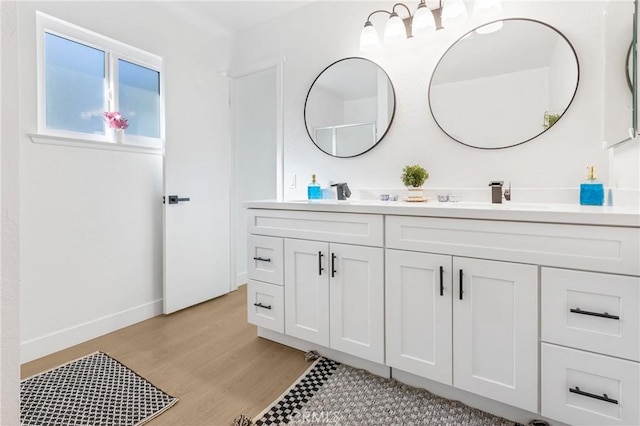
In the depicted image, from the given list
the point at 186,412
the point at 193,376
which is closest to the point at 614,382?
the point at 186,412

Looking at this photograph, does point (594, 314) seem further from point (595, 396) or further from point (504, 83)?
point (504, 83)

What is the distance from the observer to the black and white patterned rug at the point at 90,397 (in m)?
1.36

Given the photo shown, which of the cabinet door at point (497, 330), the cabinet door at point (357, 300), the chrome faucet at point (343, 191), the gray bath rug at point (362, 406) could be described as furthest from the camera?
the chrome faucet at point (343, 191)

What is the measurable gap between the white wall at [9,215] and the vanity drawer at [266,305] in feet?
4.62

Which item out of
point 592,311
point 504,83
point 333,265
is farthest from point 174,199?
point 592,311

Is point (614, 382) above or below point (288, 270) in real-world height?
below

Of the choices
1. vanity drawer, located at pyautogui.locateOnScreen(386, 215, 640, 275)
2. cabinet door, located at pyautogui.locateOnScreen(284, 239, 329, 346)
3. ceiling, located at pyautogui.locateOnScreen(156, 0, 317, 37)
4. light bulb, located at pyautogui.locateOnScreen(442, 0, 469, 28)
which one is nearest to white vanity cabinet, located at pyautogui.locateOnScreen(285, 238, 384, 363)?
cabinet door, located at pyautogui.locateOnScreen(284, 239, 329, 346)

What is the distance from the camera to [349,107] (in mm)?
2277

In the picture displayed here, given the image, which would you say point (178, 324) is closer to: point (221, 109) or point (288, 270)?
point (288, 270)

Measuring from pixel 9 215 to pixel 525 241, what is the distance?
4.94ft

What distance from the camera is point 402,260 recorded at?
149cm

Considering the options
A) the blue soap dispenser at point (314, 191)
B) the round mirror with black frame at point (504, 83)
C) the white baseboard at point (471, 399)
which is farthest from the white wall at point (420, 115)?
the white baseboard at point (471, 399)

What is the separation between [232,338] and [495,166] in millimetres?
1971

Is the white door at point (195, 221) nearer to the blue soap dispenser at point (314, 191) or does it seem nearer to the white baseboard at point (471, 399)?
the blue soap dispenser at point (314, 191)
